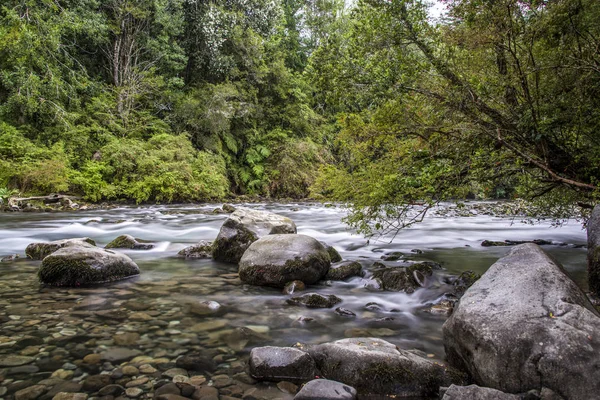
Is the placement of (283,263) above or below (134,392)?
above

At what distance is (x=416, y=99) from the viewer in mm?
4715

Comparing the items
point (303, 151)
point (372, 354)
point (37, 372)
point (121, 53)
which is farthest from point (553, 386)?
point (121, 53)

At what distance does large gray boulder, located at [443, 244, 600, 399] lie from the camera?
6.73 ft

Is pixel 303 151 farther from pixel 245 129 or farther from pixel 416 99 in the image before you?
pixel 416 99

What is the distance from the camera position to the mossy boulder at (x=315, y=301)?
4133 mm

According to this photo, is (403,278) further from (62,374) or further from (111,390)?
(62,374)

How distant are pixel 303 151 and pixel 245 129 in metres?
4.13

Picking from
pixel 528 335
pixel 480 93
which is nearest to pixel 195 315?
pixel 528 335

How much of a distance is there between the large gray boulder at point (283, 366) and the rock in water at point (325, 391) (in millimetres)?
297

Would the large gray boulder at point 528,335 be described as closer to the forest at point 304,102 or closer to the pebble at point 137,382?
the forest at point 304,102

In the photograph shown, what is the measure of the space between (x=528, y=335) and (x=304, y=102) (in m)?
25.8

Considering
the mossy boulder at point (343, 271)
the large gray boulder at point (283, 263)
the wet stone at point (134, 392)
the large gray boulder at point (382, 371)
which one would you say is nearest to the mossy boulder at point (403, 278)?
the mossy boulder at point (343, 271)

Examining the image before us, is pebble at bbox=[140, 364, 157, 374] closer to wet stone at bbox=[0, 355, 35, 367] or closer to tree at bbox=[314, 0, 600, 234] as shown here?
wet stone at bbox=[0, 355, 35, 367]

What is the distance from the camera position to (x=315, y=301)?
13.7 ft
